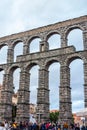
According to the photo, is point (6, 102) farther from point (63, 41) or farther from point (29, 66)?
point (63, 41)

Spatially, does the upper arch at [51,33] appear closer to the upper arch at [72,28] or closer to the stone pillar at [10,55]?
the upper arch at [72,28]

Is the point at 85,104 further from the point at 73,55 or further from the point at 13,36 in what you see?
the point at 13,36

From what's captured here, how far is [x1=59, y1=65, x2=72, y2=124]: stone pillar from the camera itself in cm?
3092

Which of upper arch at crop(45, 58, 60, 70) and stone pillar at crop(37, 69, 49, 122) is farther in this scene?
upper arch at crop(45, 58, 60, 70)

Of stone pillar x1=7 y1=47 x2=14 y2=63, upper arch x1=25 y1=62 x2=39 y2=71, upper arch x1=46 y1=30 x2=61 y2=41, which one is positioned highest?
upper arch x1=46 y1=30 x2=61 y2=41

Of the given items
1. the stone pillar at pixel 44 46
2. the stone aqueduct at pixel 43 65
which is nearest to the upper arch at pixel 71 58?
the stone aqueduct at pixel 43 65

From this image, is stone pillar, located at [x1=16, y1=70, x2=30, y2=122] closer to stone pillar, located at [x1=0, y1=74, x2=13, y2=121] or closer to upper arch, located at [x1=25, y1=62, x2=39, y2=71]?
upper arch, located at [x1=25, y1=62, x2=39, y2=71]

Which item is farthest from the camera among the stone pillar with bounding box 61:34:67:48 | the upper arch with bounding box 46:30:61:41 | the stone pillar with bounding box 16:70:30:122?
the upper arch with bounding box 46:30:61:41

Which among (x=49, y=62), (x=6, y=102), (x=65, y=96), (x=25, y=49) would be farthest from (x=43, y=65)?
(x=6, y=102)

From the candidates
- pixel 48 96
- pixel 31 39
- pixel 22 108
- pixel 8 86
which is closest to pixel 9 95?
pixel 8 86

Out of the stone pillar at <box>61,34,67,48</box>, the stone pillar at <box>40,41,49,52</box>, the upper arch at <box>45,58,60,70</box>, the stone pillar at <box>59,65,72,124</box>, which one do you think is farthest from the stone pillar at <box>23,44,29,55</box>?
the stone pillar at <box>59,65,72,124</box>

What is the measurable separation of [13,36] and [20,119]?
1347 cm

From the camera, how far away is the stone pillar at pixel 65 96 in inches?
1217

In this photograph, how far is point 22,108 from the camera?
34062 mm
